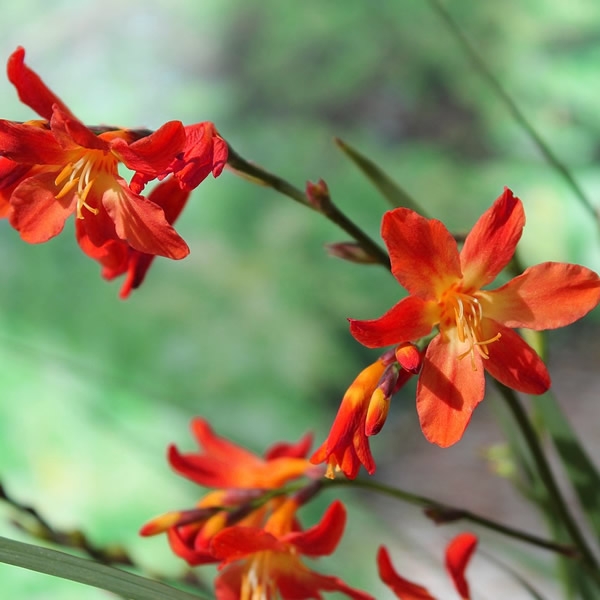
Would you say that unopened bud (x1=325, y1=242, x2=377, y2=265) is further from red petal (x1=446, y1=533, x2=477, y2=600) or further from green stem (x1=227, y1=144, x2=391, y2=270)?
red petal (x1=446, y1=533, x2=477, y2=600)

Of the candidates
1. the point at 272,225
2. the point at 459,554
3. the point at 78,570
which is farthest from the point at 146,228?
the point at 272,225

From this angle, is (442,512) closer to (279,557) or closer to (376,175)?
(279,557)

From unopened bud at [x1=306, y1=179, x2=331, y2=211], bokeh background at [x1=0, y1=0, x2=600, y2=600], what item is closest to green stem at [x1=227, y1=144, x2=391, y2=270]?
unopened bud at [x1=306, y1=179, x2=331, y2=211]

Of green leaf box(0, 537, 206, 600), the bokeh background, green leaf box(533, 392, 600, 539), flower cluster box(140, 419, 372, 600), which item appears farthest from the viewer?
the bokeh background

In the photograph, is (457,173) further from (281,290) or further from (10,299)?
(10,299)

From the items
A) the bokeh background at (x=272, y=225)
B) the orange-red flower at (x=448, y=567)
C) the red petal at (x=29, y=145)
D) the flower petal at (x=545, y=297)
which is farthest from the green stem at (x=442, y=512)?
the bokeh background at (x=272, y=225)

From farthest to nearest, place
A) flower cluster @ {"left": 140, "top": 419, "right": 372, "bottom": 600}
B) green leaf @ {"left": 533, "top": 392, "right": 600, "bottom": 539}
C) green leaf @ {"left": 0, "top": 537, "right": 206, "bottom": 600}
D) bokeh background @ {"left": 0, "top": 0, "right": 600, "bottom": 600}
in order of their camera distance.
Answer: bokeh background @ {"left": 0, "top": 0, "right": 600, "bottom": 600}
green leaf @ {"left": 533, "top": 392, "right": 600, "bottom": 539}
flower cluster @ {"left": 140, "top": 419, "right": 372, "bottom": 600}
green leaf @ {"left": 0, "top": 537, "right": 206, "bottom": 600}
